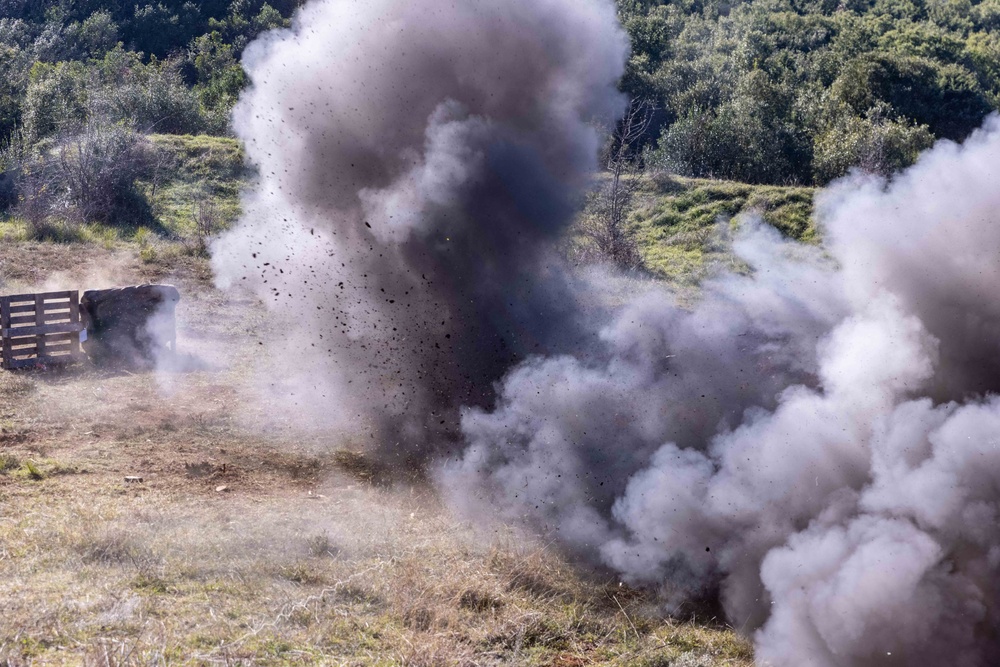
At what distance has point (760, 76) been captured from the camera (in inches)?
1371

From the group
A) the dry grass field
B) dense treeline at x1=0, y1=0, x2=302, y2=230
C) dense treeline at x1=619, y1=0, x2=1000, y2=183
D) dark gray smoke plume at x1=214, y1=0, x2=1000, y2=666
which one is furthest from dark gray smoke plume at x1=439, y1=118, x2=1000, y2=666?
dense treeline at x1=0, y1=0, x2=302, y2=230

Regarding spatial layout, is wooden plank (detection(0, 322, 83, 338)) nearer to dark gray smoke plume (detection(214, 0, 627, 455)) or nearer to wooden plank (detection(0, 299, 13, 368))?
wooden plank (detection(0, 299, 13, 368))

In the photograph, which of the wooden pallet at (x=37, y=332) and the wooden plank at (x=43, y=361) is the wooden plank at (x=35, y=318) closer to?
the wooden pallet at (x=37, y=332)

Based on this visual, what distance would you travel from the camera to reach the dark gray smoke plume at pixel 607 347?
7887 mm

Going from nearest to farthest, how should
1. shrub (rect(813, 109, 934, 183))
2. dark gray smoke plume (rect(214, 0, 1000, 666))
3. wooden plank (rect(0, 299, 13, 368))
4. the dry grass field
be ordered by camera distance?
the dry grass field < dark gray smoke plume (rect(214, 0, 1000, 666)) < wooden plank (rect(0, 299, 13, 368)) < shrub (rect(813, 109, 934, 183))

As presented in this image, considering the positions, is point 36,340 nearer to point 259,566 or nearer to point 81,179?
point 259,566

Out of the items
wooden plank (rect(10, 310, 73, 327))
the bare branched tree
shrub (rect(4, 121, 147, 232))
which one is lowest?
wooden plank (rect(10, 310, 73, 327))

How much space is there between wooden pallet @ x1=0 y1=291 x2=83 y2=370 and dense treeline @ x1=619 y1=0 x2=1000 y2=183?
19836 millimetres

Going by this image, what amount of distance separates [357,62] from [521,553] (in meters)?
7.49

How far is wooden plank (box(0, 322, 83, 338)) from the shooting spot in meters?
14.9

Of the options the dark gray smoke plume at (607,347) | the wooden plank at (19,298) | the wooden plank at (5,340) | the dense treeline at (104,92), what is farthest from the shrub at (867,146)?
the wooden plank at (5,340)

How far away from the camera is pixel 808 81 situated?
38.0 metres

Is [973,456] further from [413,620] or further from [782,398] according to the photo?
[413,620]

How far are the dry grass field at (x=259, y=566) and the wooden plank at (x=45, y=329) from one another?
2.02 m
